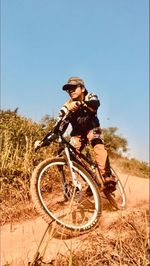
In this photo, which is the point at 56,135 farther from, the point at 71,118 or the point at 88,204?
the point at 88,204

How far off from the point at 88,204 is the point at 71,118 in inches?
46.3

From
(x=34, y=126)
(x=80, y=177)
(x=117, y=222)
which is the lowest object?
(x=117, y=222)

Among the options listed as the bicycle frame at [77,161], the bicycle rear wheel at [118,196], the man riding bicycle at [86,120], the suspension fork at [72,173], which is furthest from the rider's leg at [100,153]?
the suspension fork at [72,173]

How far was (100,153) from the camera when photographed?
5.39 metres

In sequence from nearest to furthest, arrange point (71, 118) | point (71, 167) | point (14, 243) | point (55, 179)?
point (14, 243), point (71, 167), point (71, 118), point (55, 179)

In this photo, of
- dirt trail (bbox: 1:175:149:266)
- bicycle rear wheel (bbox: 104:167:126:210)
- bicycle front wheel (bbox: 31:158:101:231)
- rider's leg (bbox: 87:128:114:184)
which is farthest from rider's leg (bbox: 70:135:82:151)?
dirt trail (bbox: 1:175:149:266)

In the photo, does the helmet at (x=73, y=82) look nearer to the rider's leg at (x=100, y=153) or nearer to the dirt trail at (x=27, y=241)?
the rider's leg at (x=100, y=153)

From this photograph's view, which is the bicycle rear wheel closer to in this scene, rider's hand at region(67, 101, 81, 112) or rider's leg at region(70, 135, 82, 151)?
rider's leg at region(70, 135, 82, 151)

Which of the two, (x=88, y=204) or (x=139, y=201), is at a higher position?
(x=139, y=201)

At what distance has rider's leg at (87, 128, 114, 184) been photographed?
536 centimetres

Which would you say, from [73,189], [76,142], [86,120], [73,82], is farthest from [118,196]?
[73,82]

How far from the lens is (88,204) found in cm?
504

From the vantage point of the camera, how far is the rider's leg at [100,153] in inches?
211

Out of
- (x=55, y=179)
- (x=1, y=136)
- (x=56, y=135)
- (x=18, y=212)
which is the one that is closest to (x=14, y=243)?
(x=18, y=212)
